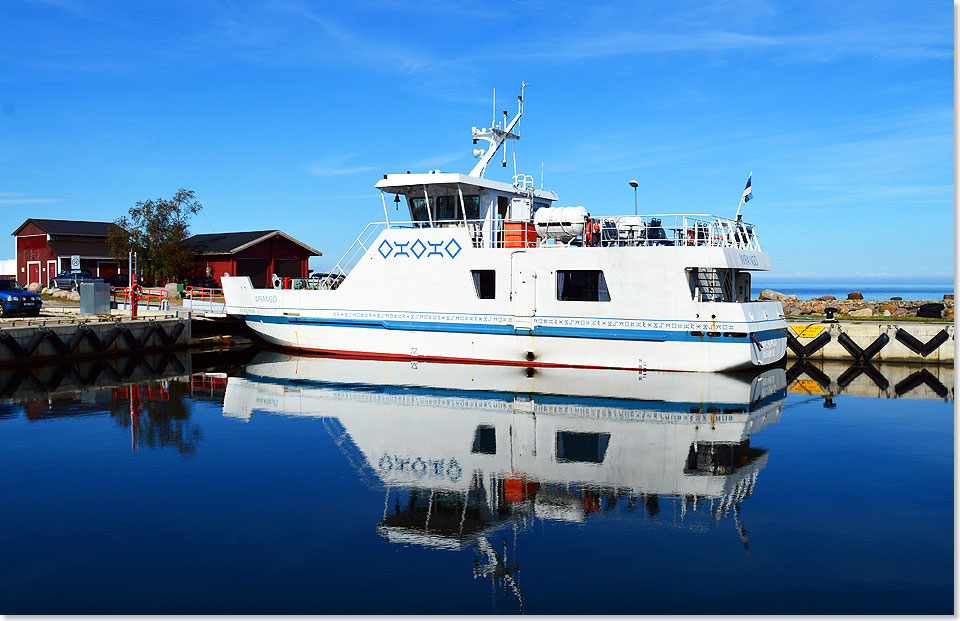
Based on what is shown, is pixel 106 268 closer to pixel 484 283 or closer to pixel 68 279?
pixel 68 279

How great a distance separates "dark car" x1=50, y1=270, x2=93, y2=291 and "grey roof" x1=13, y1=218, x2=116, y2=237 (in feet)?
10.3

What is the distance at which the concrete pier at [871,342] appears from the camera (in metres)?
22.7

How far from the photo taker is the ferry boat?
19.1 meters

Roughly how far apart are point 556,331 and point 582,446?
8.12 meters

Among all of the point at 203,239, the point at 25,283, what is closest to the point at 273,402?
the point at 203,239

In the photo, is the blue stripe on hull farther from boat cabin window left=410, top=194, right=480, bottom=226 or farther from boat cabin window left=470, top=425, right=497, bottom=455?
boat cabin window left=470, top=425, right=497, bottom=455

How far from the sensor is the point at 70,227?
49875 mm

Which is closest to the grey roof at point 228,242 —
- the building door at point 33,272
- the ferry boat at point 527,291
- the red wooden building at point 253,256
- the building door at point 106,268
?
the red wooden building at point 253,256

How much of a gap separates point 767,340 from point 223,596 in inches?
668

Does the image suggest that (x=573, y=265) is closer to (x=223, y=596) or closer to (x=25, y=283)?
(x=223, y=596)

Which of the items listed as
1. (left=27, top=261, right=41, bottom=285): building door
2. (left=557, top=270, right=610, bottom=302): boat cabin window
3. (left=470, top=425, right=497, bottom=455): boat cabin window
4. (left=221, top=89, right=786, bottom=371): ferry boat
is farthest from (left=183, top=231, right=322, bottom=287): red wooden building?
(left=470, top=425, right=497, bottom=455): boat cabin window

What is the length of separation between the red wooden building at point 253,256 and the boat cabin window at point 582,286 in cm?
2651

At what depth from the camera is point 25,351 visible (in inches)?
832

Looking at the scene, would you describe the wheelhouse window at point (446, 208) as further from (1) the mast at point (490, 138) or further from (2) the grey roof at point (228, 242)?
(2) the grey roof at point (228, 242)
